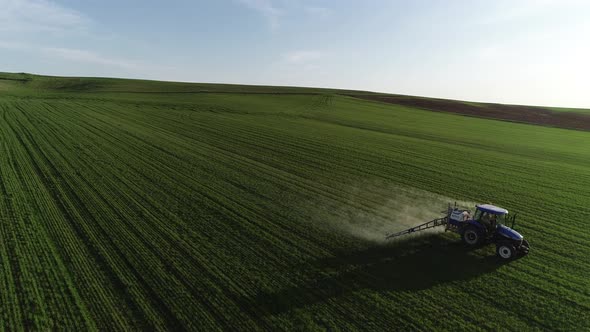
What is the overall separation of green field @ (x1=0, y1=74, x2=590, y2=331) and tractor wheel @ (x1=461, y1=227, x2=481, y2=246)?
447mm

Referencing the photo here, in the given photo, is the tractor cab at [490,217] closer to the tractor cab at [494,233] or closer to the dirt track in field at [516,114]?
the tractor cab at [494,233]

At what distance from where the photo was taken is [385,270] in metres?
11.2

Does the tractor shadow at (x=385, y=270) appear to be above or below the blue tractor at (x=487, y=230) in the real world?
below

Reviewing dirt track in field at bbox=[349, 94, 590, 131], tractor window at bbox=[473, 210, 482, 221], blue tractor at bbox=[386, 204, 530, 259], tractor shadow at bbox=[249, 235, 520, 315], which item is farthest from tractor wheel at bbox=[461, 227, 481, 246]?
dirt track in field at bbox=[349, 94, 590, 131]

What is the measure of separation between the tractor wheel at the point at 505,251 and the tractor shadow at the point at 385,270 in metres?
0.23

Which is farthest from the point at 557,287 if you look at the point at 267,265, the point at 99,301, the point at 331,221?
the point at 99,301

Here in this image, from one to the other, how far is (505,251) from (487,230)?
98 centimetres

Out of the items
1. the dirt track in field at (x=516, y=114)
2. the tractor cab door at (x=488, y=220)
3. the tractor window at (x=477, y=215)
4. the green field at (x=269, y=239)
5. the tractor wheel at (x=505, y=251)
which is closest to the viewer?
the green field at (x=269, y=239)

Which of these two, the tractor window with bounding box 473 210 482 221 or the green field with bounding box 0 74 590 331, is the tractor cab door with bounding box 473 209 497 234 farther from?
the green field with bounding box 0 74 590 331

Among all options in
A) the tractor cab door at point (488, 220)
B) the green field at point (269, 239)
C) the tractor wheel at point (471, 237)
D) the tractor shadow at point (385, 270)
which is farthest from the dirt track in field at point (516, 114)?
the tractor shadow at point (385, 270)

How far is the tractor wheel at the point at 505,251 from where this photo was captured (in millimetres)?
11766

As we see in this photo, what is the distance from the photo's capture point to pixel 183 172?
2088 centimetres

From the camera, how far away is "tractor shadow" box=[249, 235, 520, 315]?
970 centimetres

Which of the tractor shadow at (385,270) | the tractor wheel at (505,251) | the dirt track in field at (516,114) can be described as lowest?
the tractor shadow at (385,270)
